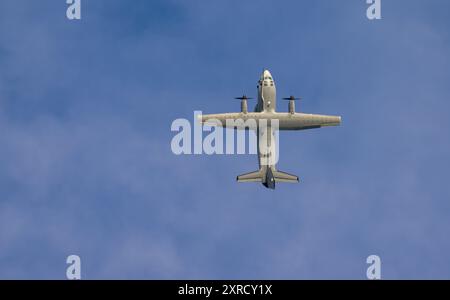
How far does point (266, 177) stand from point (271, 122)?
38.2 ft

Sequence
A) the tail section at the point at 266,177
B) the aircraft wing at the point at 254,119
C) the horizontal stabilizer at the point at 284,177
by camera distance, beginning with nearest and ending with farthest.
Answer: the aircraft wing at the point at 254,119, the tail section at the point at 266,177, the horizontal stabilizer at the point at 284,177

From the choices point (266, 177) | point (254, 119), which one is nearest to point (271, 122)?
point (254, 119)

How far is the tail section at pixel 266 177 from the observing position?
513 feet

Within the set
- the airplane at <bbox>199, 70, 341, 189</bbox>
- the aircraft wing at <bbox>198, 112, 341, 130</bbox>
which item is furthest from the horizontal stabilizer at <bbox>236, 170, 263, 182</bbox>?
the aircraft wing at <bbox>198, 112, 341, 130</bbox>

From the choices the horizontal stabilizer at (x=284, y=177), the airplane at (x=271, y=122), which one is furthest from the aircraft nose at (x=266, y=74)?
the horizontal stabilizer at (x=284, y=177)

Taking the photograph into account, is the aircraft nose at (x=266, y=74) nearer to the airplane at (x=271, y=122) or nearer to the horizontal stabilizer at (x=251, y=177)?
the airplane at (x=271, y=122)

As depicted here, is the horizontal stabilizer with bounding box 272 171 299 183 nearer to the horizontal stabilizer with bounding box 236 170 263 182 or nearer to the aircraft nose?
the horizontal stabilizer with bounding box 236 170 263 182

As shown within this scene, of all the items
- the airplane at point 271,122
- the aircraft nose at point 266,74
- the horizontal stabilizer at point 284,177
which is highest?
the aircraft nose at point 266,74

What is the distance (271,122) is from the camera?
156 m

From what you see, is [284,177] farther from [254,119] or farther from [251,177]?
[254,119]

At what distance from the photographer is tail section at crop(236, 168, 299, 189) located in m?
156
